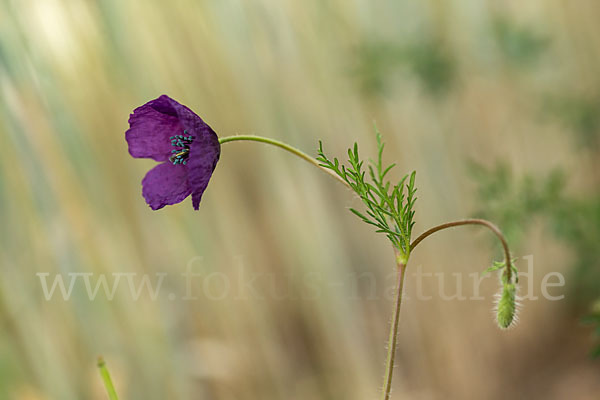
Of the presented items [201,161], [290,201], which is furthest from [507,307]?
[290,201]

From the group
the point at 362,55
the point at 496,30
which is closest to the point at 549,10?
the point at 496,30

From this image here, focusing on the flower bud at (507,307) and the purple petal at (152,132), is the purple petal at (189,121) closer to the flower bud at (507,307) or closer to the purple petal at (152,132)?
the purple petal at (152,132)

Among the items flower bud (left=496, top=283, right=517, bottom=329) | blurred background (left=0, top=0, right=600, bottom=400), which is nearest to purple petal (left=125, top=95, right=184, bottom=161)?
flower bud (left=496, top=283, right=517, bottom=329)

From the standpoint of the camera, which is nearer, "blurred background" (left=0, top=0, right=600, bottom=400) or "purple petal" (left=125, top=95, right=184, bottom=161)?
"purple petal" (left=125, top=95, right=184, bottom=161)

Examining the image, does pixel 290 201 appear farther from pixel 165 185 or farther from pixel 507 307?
pixel 507 307

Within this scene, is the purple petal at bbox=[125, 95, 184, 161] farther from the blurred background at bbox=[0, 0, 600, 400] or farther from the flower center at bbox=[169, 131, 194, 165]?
the blurred background at bbox=[0, 0, 600, 400]

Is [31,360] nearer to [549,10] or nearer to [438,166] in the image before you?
[438,166]
